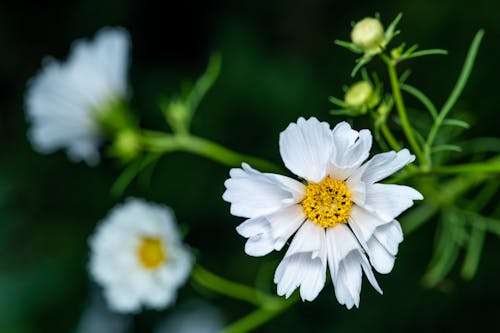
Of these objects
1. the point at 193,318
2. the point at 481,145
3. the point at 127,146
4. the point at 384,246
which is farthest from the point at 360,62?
the point at 193,318

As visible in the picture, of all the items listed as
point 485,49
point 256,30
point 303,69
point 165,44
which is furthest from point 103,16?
point 485,49

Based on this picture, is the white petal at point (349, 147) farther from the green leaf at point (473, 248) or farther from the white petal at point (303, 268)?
the green leaf at point (473, 248)

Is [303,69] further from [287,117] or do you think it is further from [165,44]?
[165,44]

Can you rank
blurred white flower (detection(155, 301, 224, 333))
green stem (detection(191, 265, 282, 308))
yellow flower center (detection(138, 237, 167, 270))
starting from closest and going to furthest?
green stem (detection(191, 265, 282, 308)) → yellow flower center (detection(138, 237, 167, 270)) → blurred white flower (detection(155, 301, 224, 333))

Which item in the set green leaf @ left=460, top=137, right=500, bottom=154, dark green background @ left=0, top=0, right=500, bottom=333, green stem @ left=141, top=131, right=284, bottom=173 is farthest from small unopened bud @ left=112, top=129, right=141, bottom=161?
green leaf @ left=460, top=137, right=500, bottom=154

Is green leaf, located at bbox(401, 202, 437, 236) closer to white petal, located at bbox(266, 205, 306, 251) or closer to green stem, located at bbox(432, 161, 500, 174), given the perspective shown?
green stem, located at bbox(432, 161, 500, 174)

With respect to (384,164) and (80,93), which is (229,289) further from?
(384,164)
